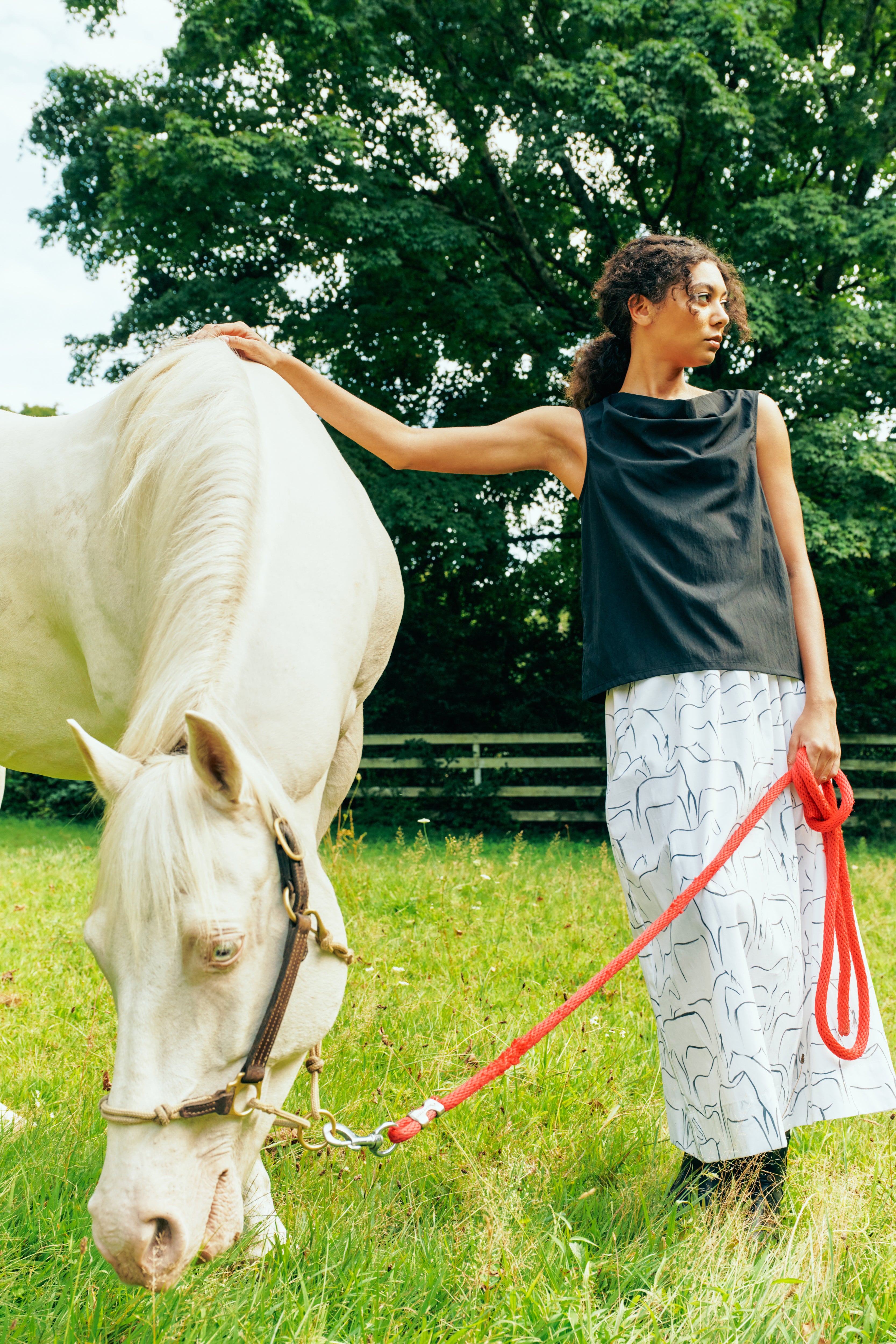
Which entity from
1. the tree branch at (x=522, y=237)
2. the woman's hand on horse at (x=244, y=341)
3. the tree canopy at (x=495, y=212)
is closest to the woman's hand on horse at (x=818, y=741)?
the woman's hand on horse at (x=244, y=341)

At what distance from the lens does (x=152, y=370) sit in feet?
8.29

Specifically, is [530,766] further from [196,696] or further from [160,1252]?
[160,1252]

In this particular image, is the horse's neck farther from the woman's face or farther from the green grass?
the woman's face

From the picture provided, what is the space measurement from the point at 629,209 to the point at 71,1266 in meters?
11.4

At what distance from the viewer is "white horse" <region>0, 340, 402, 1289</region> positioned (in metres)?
1.49

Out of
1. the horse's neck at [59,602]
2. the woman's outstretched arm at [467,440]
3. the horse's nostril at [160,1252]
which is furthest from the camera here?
the horse's neck at [59,602]

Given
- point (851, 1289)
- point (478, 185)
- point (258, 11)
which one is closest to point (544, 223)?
point (478, 185)

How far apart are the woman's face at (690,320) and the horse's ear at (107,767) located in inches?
60.1

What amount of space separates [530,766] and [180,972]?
32.4 feet

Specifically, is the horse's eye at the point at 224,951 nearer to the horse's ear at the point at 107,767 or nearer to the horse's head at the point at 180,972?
the horse's head at the point at 180,972

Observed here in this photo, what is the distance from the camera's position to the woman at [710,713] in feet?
6.32

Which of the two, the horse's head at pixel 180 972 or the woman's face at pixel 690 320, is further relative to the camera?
the woman's face at pixel 690 320

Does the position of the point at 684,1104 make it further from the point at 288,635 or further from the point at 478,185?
the point at 478,185

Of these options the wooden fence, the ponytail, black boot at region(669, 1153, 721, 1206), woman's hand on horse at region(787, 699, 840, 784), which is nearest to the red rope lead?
woman's hand on horse at region(787, 699, 840, 784)
